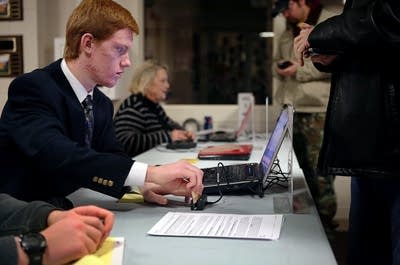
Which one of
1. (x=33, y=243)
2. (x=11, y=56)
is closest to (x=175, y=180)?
(x=33, y=243)

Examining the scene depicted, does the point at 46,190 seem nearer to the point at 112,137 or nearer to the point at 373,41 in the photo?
the point at 112,137

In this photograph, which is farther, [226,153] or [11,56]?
[11,56]

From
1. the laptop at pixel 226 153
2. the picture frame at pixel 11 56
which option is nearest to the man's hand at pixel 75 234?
the laptop at pixel 226 153

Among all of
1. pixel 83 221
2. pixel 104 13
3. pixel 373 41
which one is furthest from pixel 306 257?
pixel 104 13

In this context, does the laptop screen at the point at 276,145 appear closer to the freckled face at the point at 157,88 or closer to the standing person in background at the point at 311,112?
the standing person in background at the point at 311,112

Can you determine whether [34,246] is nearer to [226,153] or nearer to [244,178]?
[244,178]

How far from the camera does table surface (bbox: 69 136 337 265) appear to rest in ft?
3.30

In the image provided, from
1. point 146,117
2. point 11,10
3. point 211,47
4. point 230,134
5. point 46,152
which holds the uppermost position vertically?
point 11,10

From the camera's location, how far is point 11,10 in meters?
3.77

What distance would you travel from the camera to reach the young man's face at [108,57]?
1.53 m

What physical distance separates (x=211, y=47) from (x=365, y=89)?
10.6 feet

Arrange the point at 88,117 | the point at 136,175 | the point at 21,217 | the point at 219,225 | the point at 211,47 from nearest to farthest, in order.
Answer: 1. the point at 21,217
2. the point at 219,225
3. the point at 136,175
4. the point at 88,117
5. the point at 211,47

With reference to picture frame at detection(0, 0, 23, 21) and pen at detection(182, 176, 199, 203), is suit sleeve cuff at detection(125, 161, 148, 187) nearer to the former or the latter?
pen at detection(182, 176, 199, 203)

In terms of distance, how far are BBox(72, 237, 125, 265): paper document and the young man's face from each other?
24.9 inches
